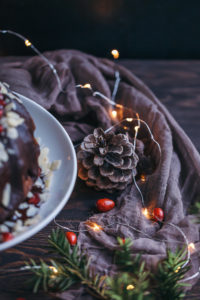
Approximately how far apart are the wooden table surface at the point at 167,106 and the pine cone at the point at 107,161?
0.07 m

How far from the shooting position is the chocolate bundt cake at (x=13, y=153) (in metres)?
0.92

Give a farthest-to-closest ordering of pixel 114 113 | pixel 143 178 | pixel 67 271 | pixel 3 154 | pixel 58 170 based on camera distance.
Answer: pixel 114 113
pixel 143 178
pixel 58 170
pixel 67 271
pixel 3 154

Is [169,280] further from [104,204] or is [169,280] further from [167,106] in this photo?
[167,106]

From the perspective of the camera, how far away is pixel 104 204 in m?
1.25

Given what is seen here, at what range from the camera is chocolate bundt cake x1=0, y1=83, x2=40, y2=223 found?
0.92m

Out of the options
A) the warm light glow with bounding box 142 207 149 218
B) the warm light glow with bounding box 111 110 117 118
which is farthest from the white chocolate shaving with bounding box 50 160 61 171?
the warm light glow with bounding box 111 110 117 118

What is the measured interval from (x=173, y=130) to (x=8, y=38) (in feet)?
3.28

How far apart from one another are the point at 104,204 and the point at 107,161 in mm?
143

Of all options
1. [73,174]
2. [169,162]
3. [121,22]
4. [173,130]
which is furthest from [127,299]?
[121,22]

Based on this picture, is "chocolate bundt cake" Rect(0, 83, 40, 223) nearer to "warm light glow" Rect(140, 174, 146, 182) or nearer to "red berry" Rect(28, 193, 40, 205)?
"red berry" Rect(28, 193, 40, 205)

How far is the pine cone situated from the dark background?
76 centimetres

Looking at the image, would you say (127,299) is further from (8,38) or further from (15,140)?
(8,38)

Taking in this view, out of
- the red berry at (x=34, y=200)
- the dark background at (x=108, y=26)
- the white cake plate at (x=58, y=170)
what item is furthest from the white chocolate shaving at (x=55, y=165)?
the dark background at (x=108, y=26)

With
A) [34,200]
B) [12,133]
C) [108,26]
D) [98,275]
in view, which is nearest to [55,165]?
[34,200]
